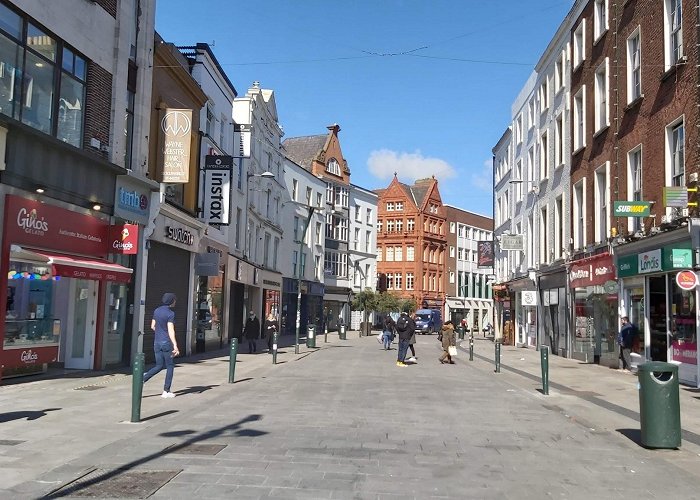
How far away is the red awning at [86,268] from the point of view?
12.7 m

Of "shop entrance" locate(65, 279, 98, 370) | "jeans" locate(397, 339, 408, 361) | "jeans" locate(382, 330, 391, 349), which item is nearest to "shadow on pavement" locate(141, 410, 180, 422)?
"shop entrance" locate(65, 279, 98, 370)

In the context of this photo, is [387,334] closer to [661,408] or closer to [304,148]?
[661,408]

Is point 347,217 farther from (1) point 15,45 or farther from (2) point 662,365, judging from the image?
(2) point 662,365

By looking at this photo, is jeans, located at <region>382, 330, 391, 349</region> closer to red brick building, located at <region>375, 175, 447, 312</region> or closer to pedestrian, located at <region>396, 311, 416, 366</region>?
pedestrian, located at <region>396, 311, 416, 366</region>

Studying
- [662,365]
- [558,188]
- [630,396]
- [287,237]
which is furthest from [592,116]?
[287,237]

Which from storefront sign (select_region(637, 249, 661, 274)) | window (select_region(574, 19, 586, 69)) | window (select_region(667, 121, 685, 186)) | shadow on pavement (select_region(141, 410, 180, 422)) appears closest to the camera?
shadow on pavement (select_region(141, 410, 180, 422))

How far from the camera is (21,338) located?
1296 cm

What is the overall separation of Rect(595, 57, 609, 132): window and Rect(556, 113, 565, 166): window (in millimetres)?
4586

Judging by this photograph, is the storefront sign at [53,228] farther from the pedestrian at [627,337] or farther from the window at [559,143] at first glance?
the window at [559,143]

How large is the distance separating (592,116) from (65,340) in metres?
19.2

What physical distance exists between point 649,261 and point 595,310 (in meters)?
5.94

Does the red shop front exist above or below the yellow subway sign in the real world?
below

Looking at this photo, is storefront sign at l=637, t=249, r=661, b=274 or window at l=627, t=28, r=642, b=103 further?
window at l=627, t=28, r=642, b=103

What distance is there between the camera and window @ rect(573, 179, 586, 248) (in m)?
24.4
